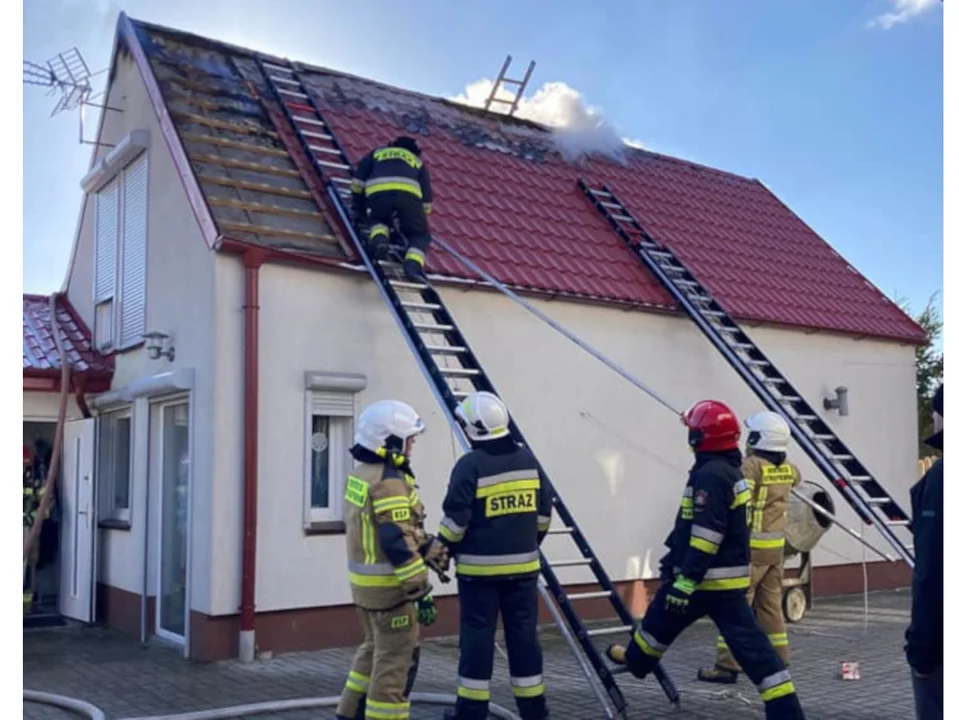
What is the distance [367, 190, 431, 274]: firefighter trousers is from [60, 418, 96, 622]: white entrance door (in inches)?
139

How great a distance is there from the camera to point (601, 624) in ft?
31.9

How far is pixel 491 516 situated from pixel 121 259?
5868mm

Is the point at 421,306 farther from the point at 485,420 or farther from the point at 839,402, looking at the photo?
the point at 839,402

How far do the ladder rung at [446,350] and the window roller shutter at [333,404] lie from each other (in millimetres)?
870

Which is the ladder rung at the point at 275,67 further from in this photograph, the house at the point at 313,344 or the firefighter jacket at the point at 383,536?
the firefighter jacket at the point at 383,536

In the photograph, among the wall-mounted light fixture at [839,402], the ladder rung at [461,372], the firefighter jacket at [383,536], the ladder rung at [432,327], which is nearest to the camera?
the firefighter jacket at [383,536]

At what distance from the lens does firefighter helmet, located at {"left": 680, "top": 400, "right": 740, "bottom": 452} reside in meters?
6.36

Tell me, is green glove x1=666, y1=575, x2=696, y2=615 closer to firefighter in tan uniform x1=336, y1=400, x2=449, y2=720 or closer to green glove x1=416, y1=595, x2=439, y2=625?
firefighter in tan uniform x1=336, y1=400, x2=449, y2=720

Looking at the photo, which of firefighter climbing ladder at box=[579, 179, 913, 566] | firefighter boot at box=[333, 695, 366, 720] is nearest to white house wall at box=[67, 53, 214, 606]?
firefighter boot at box=[333, 695, 366, 720]

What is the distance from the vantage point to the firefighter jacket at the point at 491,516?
5902 mm

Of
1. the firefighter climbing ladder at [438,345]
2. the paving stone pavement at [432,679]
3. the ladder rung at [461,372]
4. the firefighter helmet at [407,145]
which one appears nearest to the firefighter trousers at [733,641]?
the firefighter climbing ladder at [438,345]

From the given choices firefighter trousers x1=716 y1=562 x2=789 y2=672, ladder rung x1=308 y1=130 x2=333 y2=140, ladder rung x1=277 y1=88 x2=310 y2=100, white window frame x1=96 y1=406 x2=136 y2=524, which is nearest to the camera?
firefighter trousers x1=716 y1=562 x2=789 y2=672

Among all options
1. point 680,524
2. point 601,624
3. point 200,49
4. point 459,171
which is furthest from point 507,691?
point 200,49
